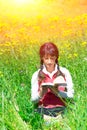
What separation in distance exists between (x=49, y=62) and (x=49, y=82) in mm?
162

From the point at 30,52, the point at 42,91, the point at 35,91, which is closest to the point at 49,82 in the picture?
the point at 35,91

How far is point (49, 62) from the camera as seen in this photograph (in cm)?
364

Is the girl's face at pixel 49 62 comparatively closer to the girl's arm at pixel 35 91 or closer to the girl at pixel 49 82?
the girl at pixel 49 82

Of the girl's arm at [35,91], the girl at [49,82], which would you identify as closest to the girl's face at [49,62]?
the girl at [49,82]

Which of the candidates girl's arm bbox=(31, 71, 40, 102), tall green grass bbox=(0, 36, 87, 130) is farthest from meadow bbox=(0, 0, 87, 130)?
girl's arm bbox=(31, 71, 40, 102)

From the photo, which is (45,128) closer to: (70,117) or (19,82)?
(70,117)

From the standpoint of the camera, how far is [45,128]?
2896mm

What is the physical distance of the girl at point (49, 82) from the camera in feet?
11.6

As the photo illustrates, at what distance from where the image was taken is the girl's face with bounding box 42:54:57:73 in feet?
12.0

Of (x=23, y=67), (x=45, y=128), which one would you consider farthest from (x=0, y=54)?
(x=45, y=128)

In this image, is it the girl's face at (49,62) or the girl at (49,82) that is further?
the girl's face at (49,62)

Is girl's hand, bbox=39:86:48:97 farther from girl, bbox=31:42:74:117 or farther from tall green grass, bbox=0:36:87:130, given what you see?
tall green grass, bbox=0:36:87:130

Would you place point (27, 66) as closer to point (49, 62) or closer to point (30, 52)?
point (30, 52)

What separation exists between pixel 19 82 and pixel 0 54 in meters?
0.50
